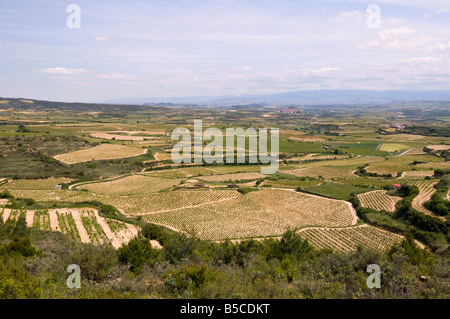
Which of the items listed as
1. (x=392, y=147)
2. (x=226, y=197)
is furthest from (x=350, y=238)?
(x=392, y=147)

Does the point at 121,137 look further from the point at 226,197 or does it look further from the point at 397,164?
the point at 397,164

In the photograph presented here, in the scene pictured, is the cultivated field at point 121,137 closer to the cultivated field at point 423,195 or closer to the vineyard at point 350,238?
the cultivated field at point 423,195

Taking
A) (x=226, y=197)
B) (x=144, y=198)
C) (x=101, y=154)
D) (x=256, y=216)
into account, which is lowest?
(x=256, y=216)

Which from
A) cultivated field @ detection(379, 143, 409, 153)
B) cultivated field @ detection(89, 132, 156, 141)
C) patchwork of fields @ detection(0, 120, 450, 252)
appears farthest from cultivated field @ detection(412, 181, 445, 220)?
cultivated field @ detection(89, 132, 156, 141)
